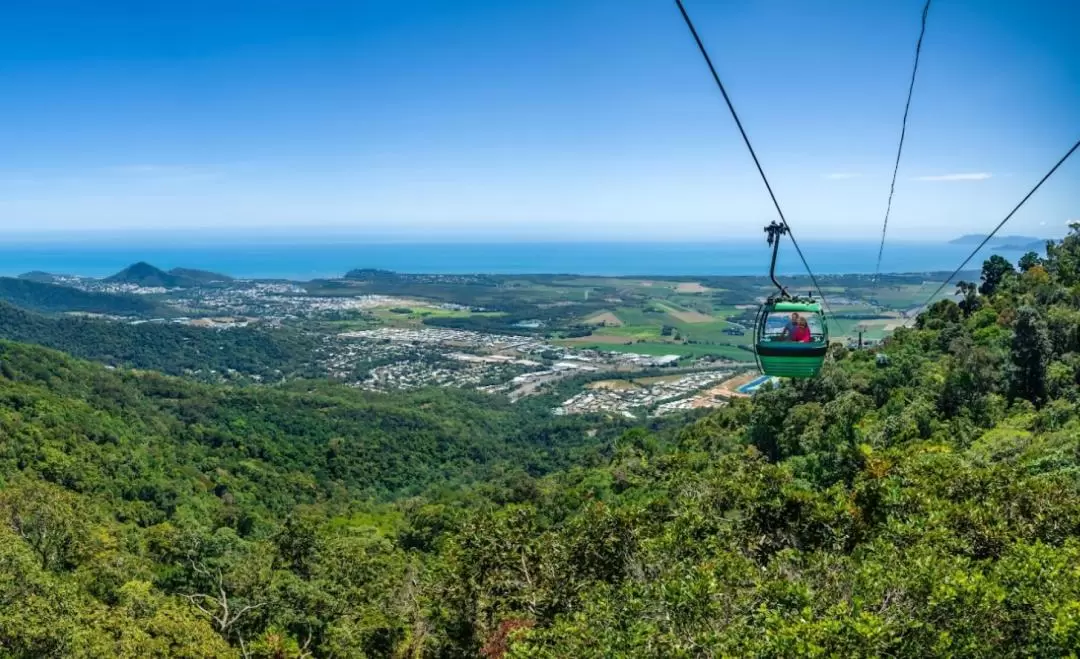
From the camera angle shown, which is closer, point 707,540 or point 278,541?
point 707,540

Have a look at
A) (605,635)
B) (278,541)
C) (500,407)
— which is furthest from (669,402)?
(605,635)

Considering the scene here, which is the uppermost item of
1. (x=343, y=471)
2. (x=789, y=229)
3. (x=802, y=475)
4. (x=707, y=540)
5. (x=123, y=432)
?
(x=789, y=229)

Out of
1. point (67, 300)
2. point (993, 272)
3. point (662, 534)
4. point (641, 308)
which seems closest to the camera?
point (662, 534)

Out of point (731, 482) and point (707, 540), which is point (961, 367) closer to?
point (731, 482)

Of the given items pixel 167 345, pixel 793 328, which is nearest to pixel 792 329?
pixel 793 328

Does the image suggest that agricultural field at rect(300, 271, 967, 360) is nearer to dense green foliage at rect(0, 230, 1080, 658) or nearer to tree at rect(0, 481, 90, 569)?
dense green foliage at rect(0, 230, 1080, 658)

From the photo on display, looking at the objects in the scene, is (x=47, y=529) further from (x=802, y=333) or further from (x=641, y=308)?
(x=641, y=308)
